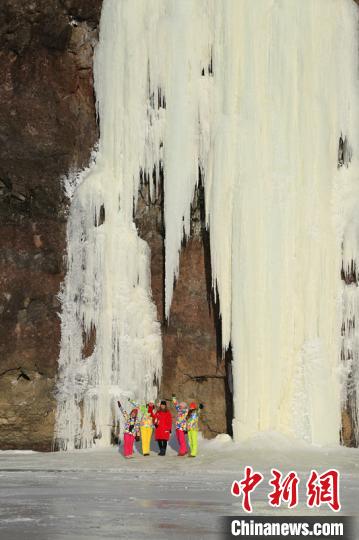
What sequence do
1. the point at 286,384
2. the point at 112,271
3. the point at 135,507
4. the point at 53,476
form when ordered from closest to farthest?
the point at 135,507
the point at 53,476
the point at 286,384
the point at 112,271

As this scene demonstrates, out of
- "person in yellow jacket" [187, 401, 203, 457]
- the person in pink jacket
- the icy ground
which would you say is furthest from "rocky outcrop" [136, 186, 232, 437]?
the person in pink jacket

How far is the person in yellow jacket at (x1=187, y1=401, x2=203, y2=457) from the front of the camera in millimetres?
18812

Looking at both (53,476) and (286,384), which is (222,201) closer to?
(286,384)

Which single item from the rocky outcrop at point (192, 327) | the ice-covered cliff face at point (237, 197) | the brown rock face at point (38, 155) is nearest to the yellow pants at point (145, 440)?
the ice-covered cliff face at point (237, 197)

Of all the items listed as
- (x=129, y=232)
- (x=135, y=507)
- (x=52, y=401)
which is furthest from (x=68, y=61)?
(x=135, y=507)

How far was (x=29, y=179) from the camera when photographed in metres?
21.6

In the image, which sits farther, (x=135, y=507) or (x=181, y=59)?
(x=181, y=59)

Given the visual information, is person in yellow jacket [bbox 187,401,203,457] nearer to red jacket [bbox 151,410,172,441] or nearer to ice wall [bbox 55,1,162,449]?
red jacket [bbox 151,410,172,441]

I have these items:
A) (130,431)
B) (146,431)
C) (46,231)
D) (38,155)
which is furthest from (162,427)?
(38,155)

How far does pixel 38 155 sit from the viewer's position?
21.6 meters

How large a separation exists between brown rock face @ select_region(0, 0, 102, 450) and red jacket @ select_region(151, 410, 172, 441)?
110 inches

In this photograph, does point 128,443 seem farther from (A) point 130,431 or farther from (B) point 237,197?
(B) point 237,197

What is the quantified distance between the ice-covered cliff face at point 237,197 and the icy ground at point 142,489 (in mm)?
1396

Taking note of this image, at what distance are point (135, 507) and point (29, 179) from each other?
1137 cm
